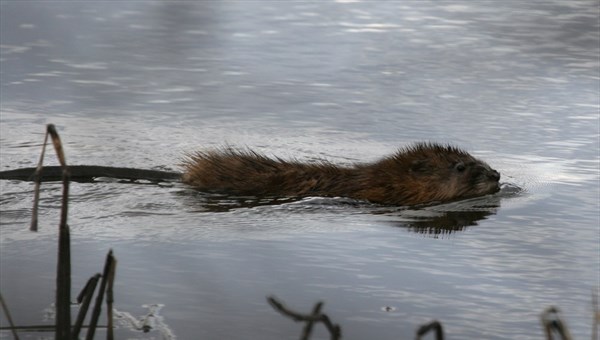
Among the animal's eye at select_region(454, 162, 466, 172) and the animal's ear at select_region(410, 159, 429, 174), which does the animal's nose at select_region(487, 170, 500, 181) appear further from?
the animal's ear at select_region(410, 159, 429, 174)

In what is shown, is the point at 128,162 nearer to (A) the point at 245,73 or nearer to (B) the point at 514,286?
(A) the point at 245,73

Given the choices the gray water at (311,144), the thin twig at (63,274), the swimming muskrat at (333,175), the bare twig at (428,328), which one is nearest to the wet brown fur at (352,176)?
the swimming muskrat at (333,175)

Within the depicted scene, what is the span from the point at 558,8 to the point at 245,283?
6.05m

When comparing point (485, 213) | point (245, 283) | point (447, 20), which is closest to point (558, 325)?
point (245, 283)

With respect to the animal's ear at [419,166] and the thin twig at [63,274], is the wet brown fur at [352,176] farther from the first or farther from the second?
the thin twig at [63,274]

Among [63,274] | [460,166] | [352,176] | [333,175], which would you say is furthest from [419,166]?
[63,274]

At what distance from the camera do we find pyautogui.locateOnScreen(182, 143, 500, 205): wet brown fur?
261 inches

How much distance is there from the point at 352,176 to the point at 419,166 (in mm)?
370

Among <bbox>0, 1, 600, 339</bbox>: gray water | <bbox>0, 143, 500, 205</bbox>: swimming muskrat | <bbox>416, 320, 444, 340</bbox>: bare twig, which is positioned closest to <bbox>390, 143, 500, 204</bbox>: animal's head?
<bbox>0, 143, 500, 205</bbox>: swimming muskrat

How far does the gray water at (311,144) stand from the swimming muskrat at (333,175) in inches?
4.9

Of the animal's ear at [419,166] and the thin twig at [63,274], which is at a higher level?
the thin twig at [63,274]

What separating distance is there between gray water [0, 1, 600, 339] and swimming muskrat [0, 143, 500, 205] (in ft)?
0.41

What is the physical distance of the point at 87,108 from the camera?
7.32m

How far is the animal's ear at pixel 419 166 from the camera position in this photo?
6.73 metres
